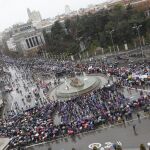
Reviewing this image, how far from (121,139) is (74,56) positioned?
5354 centimetres

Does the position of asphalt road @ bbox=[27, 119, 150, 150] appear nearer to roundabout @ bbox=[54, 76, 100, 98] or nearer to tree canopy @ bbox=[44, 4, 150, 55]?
roundabout @ bbox=[54, 76, 100, 98]

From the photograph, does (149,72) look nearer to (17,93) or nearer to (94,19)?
(17,93)

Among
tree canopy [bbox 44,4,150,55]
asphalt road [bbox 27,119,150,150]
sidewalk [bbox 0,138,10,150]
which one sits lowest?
tree canopy [bbox 44,4,150,55]

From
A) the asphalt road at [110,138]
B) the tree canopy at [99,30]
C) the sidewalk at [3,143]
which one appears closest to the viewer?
the sidewalk at [3,143]

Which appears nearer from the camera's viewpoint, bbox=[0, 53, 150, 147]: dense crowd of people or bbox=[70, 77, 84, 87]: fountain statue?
bbox=[0, 53, 150, 147]: dense crowd of people

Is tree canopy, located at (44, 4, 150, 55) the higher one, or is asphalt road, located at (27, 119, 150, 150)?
asphalt road, located at (27, 119, 150, 150)

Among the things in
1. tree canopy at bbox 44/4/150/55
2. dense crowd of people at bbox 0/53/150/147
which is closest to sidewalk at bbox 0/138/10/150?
dense crowd of people at bbox 0/53/150/147

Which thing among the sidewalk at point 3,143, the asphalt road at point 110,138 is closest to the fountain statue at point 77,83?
the asphalt road at point 110,138

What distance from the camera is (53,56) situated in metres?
87.5

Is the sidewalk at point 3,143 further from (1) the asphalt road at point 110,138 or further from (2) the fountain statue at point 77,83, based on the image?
(2) the fountain statue at point 77,83

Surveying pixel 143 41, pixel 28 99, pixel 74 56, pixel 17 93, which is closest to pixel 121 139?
pixel 28 99

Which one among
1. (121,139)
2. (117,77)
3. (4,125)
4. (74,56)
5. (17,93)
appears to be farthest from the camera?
(74,56)

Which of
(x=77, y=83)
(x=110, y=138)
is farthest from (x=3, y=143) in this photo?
(x=77, y=83)

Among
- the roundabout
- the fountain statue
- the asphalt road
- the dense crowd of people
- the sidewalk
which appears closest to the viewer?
the sidewalk
